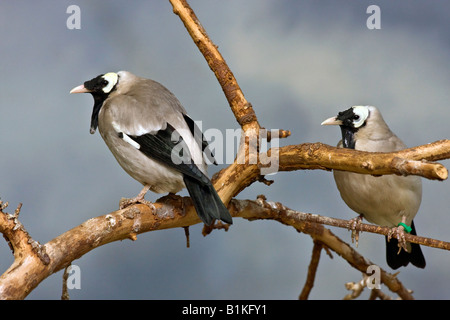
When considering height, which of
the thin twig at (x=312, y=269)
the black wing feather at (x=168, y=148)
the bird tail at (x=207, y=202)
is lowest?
the thin twig at (x=312, y=269)

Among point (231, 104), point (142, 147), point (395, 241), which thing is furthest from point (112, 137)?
point (395, 241)

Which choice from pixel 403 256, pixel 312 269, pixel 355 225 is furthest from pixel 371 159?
pixel 312 269

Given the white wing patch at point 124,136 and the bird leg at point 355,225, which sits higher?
the white wing patch at point 124,136

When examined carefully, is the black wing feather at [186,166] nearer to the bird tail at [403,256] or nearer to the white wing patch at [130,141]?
the white wing patch at [130,141]

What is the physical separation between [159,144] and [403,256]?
1.58 metres

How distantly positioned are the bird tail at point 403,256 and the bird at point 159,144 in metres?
1.22

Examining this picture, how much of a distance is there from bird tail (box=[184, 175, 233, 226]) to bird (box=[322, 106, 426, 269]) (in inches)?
34.1

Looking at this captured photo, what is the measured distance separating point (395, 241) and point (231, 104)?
1.25m

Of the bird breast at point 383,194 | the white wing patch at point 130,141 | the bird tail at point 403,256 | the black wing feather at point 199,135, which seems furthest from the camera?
the bird tail at point 403,256

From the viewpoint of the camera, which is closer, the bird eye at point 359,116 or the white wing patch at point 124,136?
the white wing patch at point 124,136

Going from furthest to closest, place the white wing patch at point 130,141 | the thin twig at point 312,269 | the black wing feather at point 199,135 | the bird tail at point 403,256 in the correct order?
the thin twig at point 312,269, the bird tail at point 403,256, the black wing feather at point 199,135, the white wing patch at point 130,141

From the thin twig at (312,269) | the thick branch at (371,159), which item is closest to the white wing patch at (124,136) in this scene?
the thick branch at (371,159)

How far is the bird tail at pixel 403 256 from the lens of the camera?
3105mm
